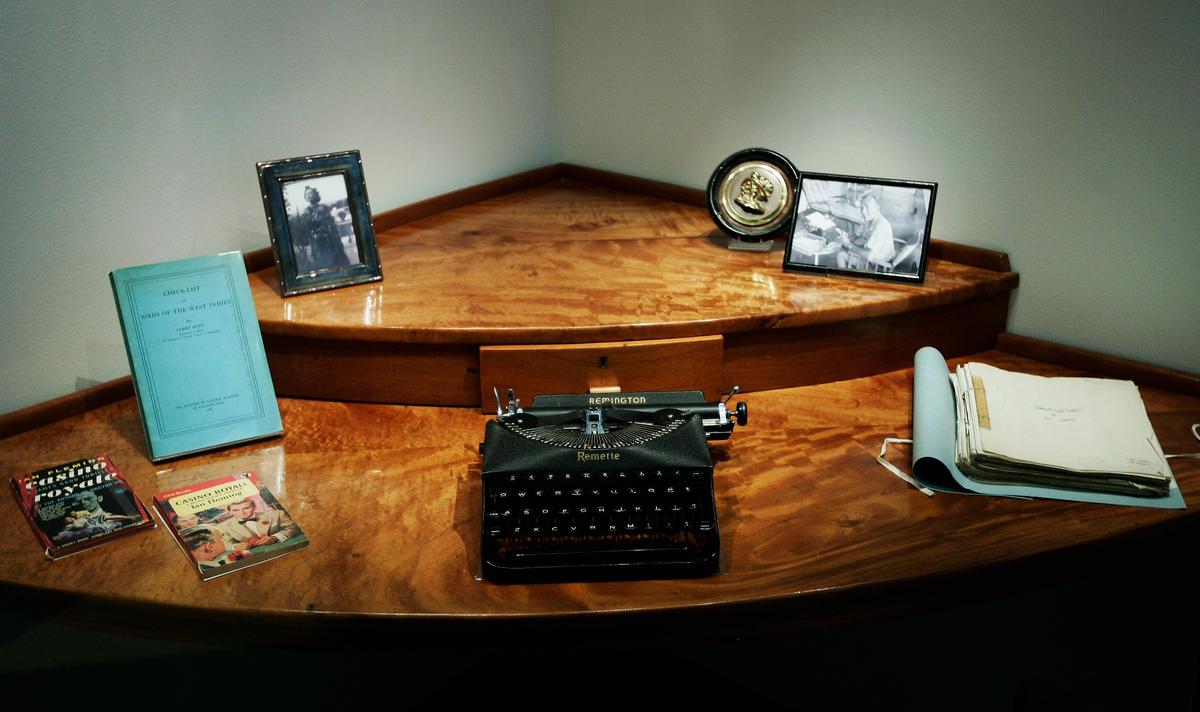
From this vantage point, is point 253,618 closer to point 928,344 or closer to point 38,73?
point 38,73

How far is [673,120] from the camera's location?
257 centimetres

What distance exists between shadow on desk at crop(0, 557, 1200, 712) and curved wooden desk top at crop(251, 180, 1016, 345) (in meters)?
0.59

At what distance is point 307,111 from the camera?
Result: 207 centimetres

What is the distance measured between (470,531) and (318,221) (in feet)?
2.71

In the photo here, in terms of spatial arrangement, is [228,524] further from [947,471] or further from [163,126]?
[947,471]

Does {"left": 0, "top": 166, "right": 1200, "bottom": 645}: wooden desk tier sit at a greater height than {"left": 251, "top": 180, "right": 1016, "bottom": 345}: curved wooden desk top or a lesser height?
lesser

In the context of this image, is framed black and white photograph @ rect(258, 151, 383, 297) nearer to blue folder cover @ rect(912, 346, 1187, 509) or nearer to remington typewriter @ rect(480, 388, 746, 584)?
remington typewriter @ rect(480, 388, 746, 584)

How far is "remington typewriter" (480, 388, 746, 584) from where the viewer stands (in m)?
1.28

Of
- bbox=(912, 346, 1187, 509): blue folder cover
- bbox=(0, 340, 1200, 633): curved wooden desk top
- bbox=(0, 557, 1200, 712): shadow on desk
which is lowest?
bbox=(0, 557, 1200, 712): shadow on desk

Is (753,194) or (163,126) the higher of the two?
(163,126)

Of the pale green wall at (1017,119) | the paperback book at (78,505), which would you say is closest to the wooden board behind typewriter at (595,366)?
the paperback book at (78,505)

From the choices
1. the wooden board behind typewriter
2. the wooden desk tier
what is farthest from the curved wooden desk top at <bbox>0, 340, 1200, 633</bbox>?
the wooden board behind typewriter

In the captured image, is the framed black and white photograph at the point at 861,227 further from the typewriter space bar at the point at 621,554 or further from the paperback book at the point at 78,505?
the paperback book at the point at 78,505

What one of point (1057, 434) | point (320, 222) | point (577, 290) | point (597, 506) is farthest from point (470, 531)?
point (1057, 434)
